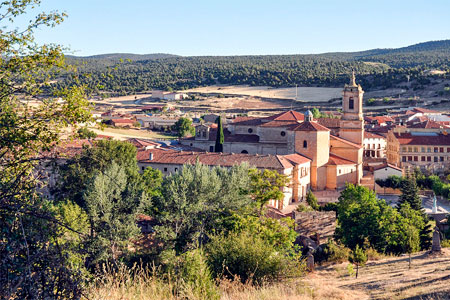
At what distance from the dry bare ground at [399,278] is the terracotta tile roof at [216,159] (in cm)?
1468

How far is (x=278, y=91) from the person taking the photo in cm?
12756

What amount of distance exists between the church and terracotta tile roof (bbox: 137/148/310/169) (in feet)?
13.8

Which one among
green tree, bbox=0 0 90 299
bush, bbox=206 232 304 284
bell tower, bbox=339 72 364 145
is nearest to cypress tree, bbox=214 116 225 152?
bell tower, bbox=339 72 364 145

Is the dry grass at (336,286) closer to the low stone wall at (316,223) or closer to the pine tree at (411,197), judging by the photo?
the low stone wall at (316,223)

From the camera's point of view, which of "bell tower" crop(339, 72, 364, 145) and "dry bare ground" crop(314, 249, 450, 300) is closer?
"dry bare ground" crop(314, 249, 450, 300)

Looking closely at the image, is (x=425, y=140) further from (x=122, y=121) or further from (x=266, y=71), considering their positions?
(x=266, y=71)

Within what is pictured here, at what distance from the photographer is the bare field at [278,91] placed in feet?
381

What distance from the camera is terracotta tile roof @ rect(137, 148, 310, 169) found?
3825 cm

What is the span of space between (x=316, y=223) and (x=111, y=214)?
13.0 metres

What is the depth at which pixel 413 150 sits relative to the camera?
5509cm

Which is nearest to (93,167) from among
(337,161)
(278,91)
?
(337,161)

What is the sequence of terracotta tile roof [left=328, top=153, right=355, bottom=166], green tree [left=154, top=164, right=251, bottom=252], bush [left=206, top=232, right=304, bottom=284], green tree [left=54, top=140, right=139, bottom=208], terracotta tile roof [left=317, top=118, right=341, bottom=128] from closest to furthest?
bush [left=206, top=232, right=304, bottom=284], green tree [left=154, top=164, right=251, bottom=252], green tree [left=54, top=140, right=139, bottom=208], terracotta tile roof [left=328, top=153, right=355, bottom=166], terracotta tile roof [left=317, top=118, right=341, bottom=128]

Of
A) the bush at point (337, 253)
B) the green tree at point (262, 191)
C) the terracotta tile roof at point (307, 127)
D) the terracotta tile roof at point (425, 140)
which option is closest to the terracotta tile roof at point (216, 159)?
the terracotta tile roof at point (307, 127)

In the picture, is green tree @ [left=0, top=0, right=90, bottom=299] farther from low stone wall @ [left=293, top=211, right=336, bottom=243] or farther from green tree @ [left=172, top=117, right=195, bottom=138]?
green tree @ [left=172, top=117, right=195, bottom=138]
